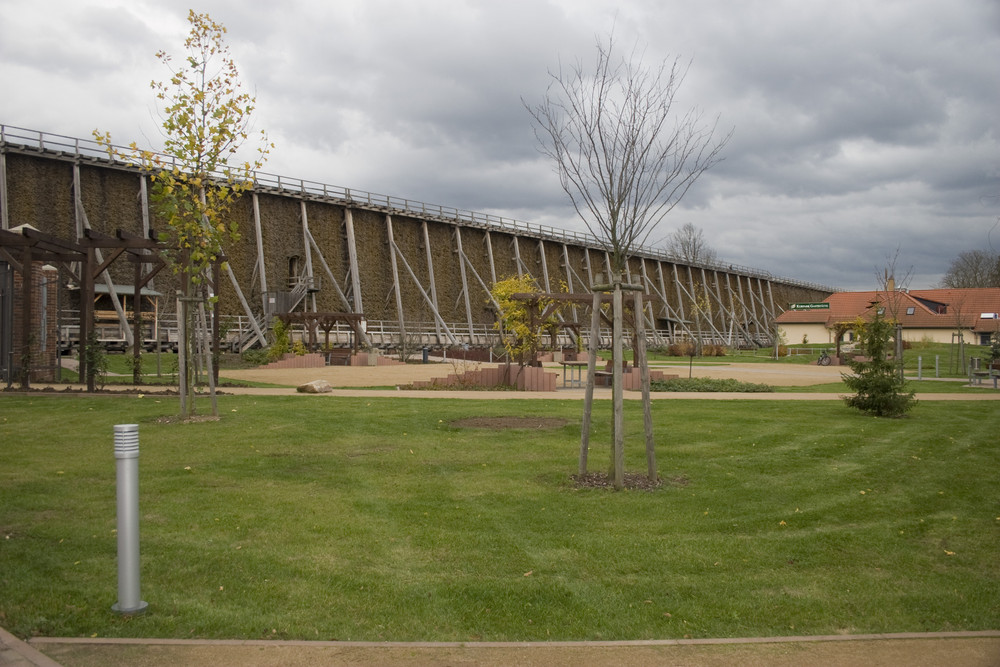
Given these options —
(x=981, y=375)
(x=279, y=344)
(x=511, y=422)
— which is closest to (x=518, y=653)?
(x=511, y=422)

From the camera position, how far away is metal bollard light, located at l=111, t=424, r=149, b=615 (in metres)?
4.18

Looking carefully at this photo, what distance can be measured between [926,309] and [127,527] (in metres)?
69.0

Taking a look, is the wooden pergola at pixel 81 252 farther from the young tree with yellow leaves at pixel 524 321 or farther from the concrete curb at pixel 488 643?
the concrete curb at pixel 488 643

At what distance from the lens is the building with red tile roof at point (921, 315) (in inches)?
2313

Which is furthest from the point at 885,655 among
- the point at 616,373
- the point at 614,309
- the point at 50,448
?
the point at 50,448

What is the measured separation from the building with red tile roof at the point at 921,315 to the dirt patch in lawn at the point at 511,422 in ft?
150

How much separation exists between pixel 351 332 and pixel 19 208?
56.5 feet

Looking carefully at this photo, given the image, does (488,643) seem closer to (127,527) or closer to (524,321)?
(127,527)

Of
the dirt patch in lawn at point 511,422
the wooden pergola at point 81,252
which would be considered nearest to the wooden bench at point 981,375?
the dirt patch in lawn at point 511,422

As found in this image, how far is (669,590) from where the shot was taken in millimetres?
4758

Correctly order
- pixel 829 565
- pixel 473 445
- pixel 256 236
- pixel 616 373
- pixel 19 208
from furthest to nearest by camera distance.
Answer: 1. pixel 256 236
2. pixel 19 208
3. pixel 473 445
4. pixel 616 373
5. pixel 829 565

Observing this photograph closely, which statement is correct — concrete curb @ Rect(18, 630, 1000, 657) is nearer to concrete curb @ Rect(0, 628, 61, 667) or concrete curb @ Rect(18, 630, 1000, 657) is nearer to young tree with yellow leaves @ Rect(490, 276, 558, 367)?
concrete curb @ Rect(0, 628, 61, 667)

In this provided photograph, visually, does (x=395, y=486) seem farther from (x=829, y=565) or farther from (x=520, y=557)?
(x=829, y=565)

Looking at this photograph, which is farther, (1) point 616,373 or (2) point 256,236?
(2) point 256,236
